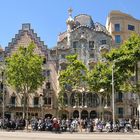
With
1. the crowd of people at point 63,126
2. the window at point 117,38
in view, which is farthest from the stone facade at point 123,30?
the crowd of people at point 63,126

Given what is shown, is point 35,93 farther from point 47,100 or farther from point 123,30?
point 123,30

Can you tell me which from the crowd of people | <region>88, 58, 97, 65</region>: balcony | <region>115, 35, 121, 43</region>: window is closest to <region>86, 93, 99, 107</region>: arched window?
<region>88, 58, 97, 65</region>: balcony

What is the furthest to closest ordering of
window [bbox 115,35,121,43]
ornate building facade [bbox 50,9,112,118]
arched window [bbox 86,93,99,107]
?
window [bbox 115,35,121,43] < ornate building facade [bbox 50,9,112,118] < arched window [bbox 86,93,99,107]

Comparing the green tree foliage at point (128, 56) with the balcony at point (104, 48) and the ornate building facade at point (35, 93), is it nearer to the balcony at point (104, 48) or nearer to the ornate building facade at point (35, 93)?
the balcony at point (104, 48)

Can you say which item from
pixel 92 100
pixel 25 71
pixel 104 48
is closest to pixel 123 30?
pixel 104 48

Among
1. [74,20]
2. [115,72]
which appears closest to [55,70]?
[74,20]

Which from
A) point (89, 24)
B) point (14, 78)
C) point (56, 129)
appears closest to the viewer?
point (56, 129)

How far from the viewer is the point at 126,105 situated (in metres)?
79.9

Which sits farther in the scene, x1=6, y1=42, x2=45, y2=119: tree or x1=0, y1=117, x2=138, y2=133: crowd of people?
x1=6, y1=42, x2=45, y2=119: tree

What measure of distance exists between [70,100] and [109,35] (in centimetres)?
1514

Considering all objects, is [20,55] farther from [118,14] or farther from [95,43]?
[118,14]

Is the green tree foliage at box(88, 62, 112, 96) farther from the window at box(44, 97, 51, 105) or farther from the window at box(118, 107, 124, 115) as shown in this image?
the window at box(44, 97, 51, 105)

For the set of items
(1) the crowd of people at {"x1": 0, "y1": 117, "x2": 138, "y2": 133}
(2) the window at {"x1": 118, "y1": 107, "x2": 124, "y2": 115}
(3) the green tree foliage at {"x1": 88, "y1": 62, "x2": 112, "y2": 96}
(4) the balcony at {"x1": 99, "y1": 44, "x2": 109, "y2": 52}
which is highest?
(4) the balcony at {"x1": 99, "y1": 44, "x2": 109, "y2": 52}

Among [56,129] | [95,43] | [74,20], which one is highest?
Answer: [74,20]
